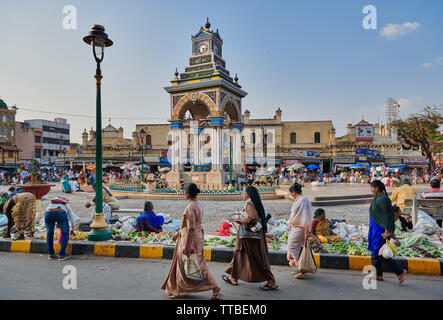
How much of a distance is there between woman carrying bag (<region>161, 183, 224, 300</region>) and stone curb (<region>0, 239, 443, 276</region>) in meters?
1.66

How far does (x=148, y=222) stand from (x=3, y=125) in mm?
47397

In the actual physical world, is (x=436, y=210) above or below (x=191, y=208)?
below

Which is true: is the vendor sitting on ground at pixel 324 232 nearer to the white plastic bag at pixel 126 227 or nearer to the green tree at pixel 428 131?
the white plastic bag at pixel 126 227

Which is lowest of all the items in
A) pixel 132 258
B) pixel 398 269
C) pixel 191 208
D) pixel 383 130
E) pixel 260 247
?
pixel 132 258

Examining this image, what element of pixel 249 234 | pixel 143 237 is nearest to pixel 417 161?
pixel 143 237

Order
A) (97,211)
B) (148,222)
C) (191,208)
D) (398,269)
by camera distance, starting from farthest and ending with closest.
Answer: (148,222)
(97,211)
(398,269)
(191,208)

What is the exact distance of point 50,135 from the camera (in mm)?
51156

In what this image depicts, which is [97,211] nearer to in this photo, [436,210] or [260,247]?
[260,247]

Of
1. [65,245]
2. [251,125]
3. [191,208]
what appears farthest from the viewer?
[251,125]

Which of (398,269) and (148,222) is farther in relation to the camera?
(148,222)

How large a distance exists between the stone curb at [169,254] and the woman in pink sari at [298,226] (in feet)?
2.49

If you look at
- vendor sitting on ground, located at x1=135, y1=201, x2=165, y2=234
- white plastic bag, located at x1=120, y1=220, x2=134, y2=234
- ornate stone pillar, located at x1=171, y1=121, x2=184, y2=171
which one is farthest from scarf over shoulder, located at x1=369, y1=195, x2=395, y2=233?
ornate stone pillar, located at x1=171, y1=121, x2=184, y2=171

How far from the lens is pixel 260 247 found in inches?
149
